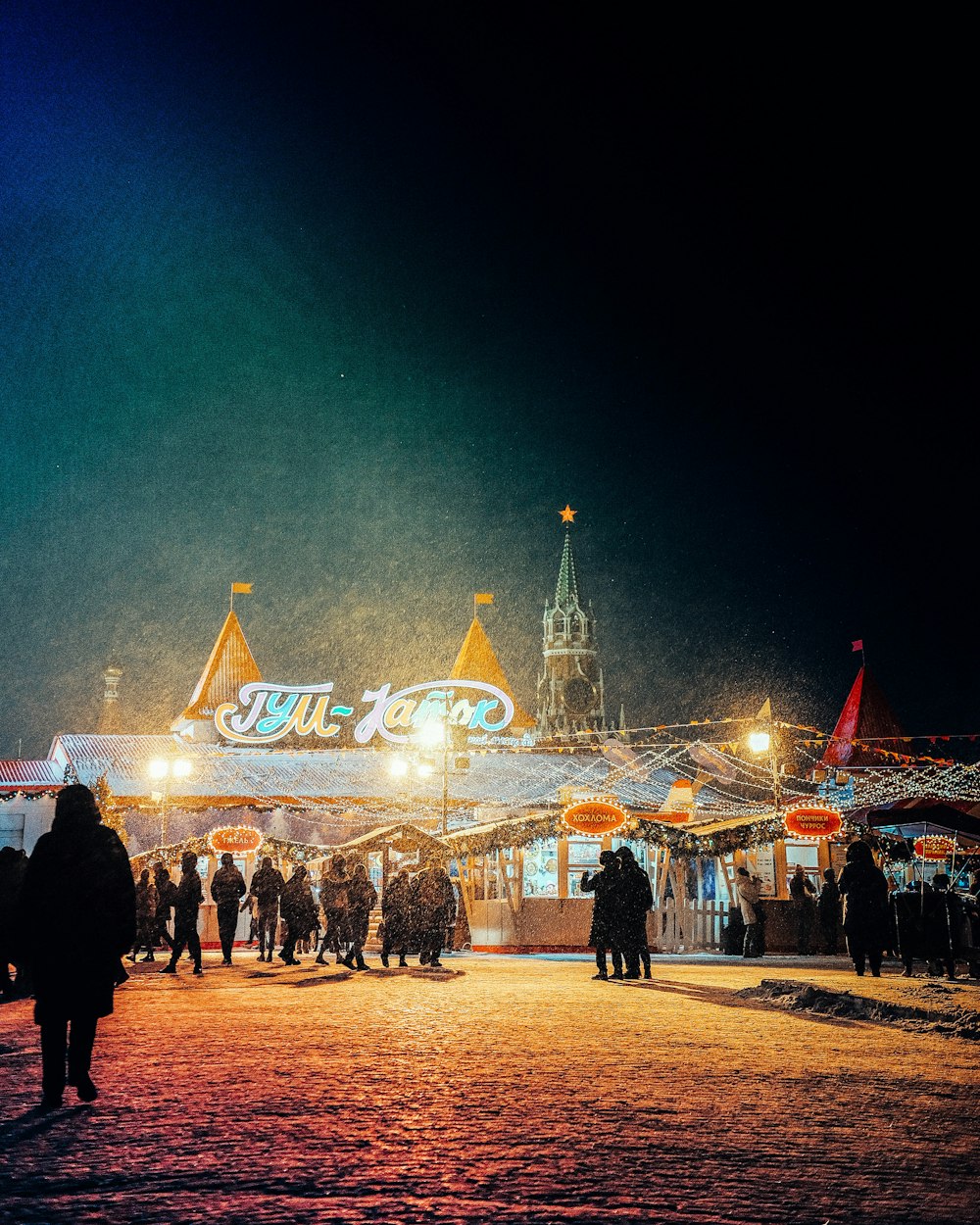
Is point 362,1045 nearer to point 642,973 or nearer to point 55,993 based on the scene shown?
point 55,993

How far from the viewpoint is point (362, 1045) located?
337 inches

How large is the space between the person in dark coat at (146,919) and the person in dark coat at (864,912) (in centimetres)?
1193

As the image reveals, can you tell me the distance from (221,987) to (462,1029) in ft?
19.3

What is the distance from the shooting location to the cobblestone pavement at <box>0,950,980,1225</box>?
424 cm

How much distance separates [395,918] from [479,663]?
3456 centimetres

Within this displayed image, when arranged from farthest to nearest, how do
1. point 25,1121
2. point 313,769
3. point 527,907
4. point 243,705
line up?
point 243,705 → point 313,769 → point 527,907 → point 25,1121

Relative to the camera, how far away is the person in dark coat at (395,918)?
62.8 feet

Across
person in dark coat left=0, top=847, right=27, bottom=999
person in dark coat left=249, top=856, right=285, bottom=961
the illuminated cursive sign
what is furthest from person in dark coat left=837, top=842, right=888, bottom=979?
the illuminated cursive sign

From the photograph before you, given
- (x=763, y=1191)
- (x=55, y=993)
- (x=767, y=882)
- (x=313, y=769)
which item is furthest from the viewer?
(x=313, y=769)

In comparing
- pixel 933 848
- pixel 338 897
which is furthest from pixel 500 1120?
pixel 933 848

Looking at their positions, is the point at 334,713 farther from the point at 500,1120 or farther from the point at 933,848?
the point at 500,1120

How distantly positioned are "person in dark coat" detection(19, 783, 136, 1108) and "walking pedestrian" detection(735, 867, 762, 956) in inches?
697

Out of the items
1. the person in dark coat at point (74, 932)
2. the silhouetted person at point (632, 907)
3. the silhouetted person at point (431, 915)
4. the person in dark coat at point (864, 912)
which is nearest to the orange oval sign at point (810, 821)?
the person in dark coat at point (864, 912)

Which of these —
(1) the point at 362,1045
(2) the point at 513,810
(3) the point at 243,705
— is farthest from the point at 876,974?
(3) the point at 243,705
